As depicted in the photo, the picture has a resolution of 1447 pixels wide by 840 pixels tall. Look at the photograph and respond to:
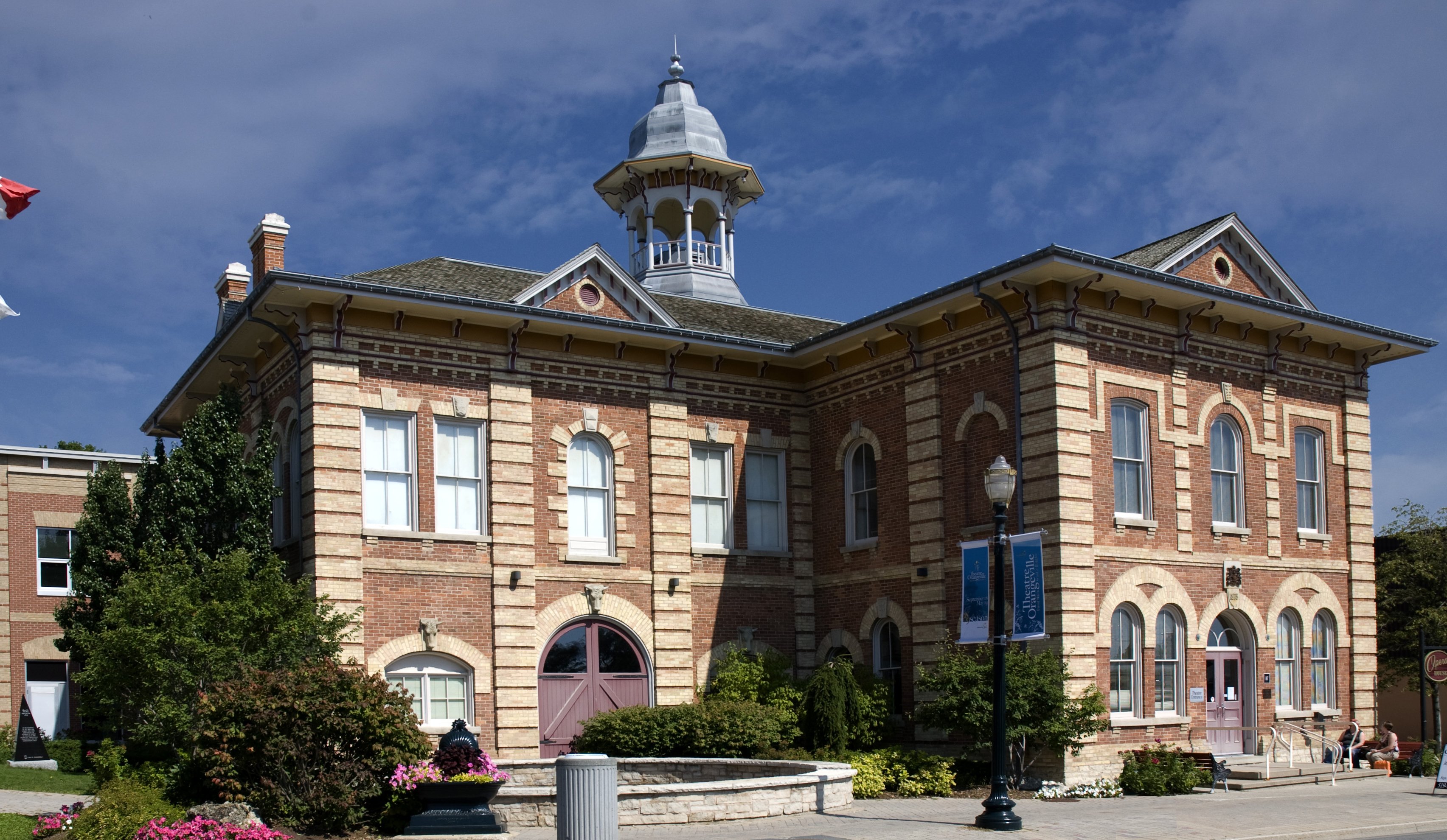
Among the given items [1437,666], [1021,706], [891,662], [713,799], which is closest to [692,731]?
[891,662]

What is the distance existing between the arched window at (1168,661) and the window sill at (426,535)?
11.9 meters

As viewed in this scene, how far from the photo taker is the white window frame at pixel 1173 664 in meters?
24.2

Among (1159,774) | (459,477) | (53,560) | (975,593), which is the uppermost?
(459,477)

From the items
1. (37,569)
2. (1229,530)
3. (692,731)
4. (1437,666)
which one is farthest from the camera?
(37,569)

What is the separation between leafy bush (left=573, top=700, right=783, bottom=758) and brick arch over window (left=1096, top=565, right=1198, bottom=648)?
572 centimetres

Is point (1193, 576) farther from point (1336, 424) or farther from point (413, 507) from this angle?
point (413, 507)

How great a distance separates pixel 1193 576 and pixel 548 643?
38.1 feet

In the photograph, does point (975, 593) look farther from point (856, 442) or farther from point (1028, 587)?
point (856, 442)

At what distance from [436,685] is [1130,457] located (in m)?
12.7

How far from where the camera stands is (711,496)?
28.3 m

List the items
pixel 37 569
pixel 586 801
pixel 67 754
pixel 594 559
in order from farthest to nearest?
pixel 37 569 < pixel 67 754 < pixel 594 559 < pixel 586 801

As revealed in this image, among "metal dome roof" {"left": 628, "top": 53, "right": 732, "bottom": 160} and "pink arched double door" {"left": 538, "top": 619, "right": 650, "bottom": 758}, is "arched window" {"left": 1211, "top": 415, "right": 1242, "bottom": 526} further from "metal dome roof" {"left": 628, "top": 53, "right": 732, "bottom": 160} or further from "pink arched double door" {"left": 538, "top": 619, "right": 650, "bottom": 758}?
"metal dome roof" {"left": 628, "top": 53, "right": 732, "bottom": 160}

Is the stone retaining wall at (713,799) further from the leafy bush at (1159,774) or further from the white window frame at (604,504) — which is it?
the white window frame at (604,504)

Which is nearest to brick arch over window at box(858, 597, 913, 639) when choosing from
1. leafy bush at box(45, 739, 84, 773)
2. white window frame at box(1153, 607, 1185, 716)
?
white window frame at box(1153, 607, 1185, 716)
